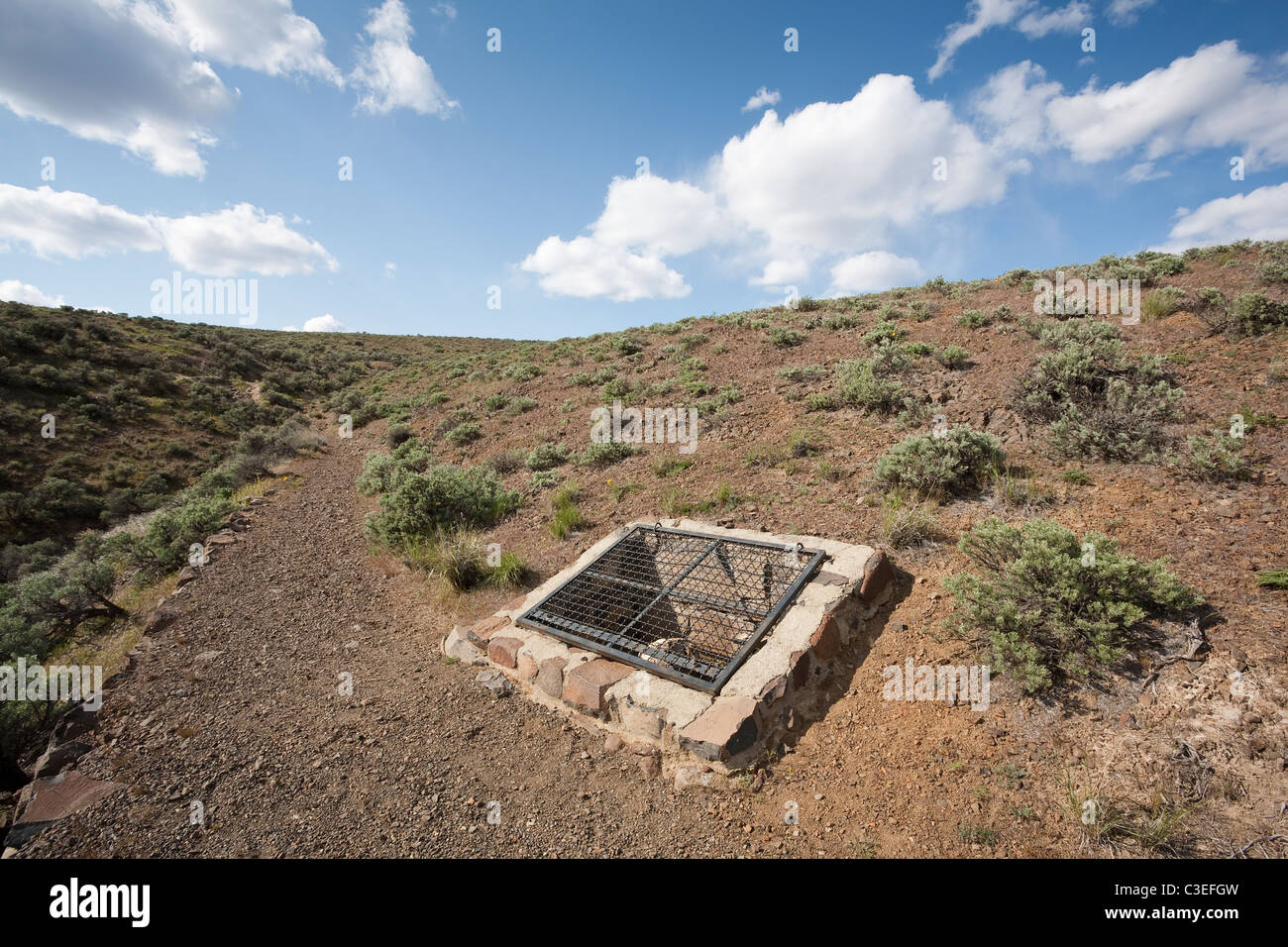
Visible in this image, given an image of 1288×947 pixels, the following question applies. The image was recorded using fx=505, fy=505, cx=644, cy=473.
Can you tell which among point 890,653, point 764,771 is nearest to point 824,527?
point 890,653

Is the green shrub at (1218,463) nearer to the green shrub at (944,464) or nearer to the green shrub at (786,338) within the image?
the green shrub at (944,464)

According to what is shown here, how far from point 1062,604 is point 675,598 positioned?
9.57ft

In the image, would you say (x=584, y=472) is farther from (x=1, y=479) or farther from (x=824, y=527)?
(x=1, y=479)

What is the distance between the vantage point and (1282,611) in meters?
3.25

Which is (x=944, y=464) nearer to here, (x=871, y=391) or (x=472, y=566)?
(x=871, y=391)

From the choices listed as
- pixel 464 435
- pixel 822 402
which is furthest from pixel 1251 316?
pixel 464 435

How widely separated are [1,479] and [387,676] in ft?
58.7

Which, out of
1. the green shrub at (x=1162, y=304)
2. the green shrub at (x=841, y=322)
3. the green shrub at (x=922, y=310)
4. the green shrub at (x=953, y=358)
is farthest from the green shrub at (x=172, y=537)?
the green shrub at (x=1162, y=304)

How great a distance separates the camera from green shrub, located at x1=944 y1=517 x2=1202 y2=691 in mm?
3240

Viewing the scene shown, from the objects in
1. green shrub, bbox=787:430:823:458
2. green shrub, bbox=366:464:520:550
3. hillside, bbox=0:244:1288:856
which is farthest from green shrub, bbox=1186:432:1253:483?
green shrub, bbox=366:464:520:550

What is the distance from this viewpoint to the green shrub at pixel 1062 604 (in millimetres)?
3240

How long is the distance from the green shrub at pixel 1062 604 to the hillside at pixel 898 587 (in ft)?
0.08

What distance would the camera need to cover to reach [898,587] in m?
4.47

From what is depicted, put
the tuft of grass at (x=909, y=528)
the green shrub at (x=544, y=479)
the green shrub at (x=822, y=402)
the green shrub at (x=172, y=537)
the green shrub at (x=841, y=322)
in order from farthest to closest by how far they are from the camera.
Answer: the green shrub at (x=841, y=322)
the green shrub at (x=544, y=479)
the green shrub at (x=822, y=402)
the green shrub at (x=172, y=537)
the tuft of grass at (x=909, y=528)
